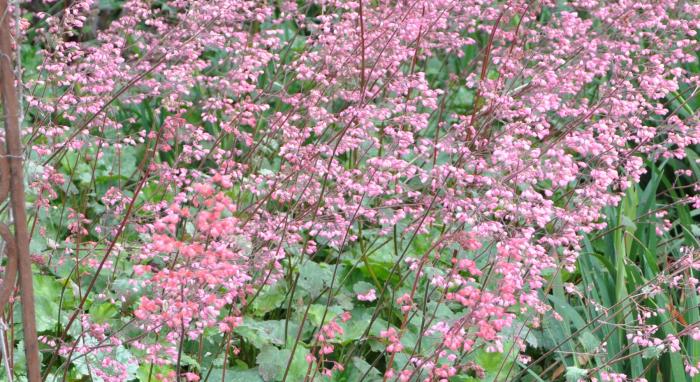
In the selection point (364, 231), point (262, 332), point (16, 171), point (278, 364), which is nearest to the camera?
point (16, 171)

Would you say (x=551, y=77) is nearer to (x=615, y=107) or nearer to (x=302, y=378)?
(x=615, y=107)

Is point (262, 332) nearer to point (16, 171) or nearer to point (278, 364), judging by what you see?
point (278, 364)

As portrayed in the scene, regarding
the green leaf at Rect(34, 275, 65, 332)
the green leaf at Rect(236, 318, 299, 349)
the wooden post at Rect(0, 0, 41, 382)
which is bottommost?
the green leaf at Rect(236, 318, 299, 349)

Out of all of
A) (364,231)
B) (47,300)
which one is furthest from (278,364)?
(364,231)

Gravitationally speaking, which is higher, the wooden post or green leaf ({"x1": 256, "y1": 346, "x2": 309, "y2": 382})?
the wooden post

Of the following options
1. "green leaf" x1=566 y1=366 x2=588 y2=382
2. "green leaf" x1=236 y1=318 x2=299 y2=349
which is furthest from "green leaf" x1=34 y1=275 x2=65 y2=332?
"green leaf" x1=566 y1=366 x2=588 y2=382

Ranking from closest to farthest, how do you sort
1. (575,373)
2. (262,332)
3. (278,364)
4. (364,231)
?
1. (575,373)
2. (278,364)
3. (262,332)
4. (364,231)

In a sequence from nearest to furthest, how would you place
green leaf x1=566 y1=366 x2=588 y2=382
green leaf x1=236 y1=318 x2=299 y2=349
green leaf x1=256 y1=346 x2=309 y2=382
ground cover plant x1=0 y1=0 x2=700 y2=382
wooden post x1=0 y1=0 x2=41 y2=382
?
1. wooden post x1=0 y1=0 x2=41 y2=382
2. green leaf x1=566 y1=366 x2=588 y2=382
3. ground cover plant x1=0 y1=0 x2=700 y2=382
4. green leaf x1=256 y1=346 x2=309 y2=382
5. green leaf x1=236 y1=318 x2=299 y2=349

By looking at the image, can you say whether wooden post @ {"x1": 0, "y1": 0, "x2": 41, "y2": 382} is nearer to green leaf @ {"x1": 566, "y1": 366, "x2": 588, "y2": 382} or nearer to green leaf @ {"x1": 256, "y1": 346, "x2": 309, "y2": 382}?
green leaf @ {"x1": 256, "y1": 346, "x2": 309, "y2": 382}

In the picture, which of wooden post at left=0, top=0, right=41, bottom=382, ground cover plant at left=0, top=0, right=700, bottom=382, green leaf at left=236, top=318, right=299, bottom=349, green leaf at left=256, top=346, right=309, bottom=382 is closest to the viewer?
wooden post at left=0, top=0, right=41, bottom=382

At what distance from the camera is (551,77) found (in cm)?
297

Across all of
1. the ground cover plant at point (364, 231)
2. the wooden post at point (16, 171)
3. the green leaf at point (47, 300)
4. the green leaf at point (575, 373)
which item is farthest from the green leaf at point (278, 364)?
the wooden post at point (16, 171)

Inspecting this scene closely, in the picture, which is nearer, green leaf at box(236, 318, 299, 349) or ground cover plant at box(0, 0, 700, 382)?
ground cover plant at box(0, 0, 700, 382)

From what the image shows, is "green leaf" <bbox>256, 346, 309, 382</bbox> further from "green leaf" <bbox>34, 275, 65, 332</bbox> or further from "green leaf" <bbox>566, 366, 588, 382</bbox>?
"green leaf" <bbox>566, 366, 588, 382</bbox>
